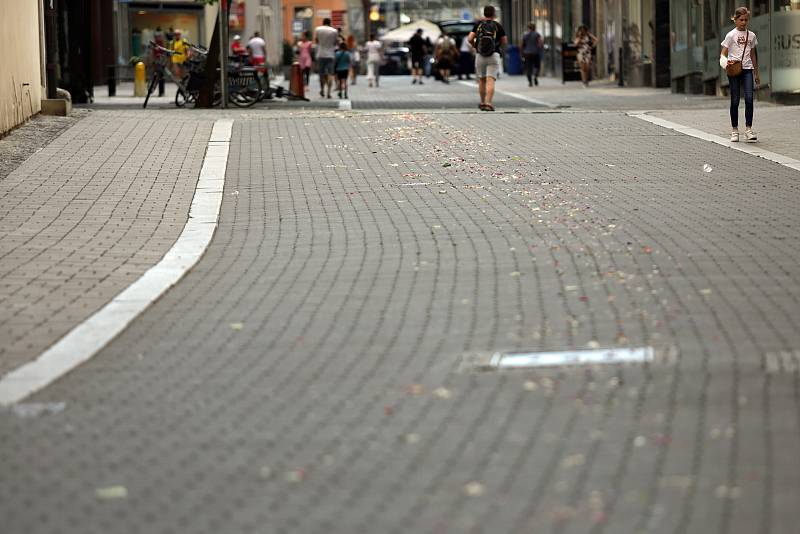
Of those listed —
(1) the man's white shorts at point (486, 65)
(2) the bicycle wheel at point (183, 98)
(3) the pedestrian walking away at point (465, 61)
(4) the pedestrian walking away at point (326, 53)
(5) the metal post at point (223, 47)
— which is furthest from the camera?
(3) the pedestrian walking away at point (465, 61)

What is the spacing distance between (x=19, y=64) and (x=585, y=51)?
2197 cm

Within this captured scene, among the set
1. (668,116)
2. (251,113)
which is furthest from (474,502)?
(251,113)

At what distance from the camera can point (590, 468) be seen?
5.04 meters

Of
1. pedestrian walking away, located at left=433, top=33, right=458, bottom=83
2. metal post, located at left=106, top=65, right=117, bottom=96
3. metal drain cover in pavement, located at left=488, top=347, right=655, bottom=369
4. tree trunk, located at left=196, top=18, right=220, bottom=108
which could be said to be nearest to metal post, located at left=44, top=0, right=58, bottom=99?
tree trunk, located at left=196, top=18, right=220, bottom=108

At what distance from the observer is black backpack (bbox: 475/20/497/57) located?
79.5 ft

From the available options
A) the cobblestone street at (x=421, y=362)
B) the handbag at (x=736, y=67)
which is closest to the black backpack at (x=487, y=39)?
the handbag at (x=736, y=67)

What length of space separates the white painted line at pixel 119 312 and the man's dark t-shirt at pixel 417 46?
34.0 metres

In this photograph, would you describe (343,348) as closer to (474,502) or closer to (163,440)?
(163,440)

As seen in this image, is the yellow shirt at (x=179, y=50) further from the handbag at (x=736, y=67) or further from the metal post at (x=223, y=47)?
the handbag at (x=736, y=67)

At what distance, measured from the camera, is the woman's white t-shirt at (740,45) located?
17844mm

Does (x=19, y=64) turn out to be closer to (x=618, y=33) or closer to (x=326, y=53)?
(x=326, y=53)

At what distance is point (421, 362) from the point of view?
22.1ft

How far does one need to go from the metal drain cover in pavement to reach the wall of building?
43.5ft

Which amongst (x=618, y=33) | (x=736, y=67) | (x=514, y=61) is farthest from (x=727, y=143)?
(x=514, y=61)
